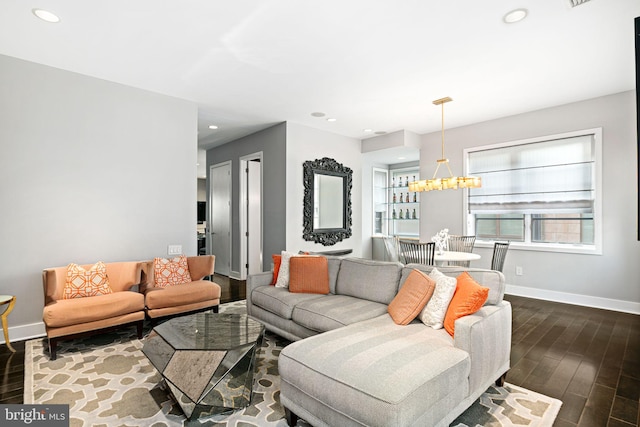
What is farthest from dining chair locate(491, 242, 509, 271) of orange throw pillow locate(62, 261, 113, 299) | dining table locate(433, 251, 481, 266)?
orange throw pillow locate(62, 261, 113, 299)

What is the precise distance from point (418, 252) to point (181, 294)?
2607mm

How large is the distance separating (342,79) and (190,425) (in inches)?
136

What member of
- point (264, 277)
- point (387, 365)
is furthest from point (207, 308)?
point (387, 365)

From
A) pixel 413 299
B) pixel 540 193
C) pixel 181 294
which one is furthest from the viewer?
pixel 540 193

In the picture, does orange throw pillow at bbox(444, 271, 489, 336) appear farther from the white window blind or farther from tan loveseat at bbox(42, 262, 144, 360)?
the white window blind

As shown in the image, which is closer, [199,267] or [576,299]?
[199,267]

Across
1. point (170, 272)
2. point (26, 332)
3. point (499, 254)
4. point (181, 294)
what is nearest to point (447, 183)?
point (499, 254)

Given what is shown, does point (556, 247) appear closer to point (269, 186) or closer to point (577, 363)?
point (577, 363)

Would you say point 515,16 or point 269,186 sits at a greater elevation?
point 515,16

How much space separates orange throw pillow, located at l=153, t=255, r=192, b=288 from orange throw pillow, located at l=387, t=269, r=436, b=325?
8.35ft

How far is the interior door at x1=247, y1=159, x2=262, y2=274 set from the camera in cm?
641

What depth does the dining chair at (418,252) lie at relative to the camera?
3.60m

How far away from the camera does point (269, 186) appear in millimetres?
5668

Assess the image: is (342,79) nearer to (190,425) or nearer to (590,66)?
(590,66)
